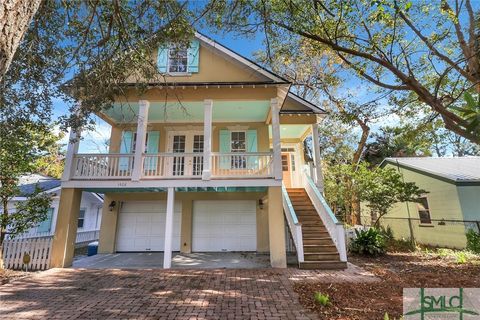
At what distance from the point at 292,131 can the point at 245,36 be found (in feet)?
19.6

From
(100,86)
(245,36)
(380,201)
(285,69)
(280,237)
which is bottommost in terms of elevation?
(280,237)

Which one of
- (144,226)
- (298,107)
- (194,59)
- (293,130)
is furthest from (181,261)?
(298,107)

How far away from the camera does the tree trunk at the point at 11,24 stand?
1797 mm

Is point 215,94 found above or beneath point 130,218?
above

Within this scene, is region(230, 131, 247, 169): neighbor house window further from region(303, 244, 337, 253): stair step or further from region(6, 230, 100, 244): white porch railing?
region(6, 230, 100, 244): white porch railing

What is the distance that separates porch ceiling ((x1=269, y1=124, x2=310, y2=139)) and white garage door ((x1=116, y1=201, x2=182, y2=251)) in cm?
584

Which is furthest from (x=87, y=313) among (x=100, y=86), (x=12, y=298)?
(x=100, y=86)

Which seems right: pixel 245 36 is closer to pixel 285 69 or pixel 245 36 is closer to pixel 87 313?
pixel 87 313

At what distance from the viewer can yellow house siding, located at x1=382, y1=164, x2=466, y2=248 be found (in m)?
11.6

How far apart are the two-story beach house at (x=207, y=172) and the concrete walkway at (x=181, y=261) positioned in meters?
0.54

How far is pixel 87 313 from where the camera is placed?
454 centimetres

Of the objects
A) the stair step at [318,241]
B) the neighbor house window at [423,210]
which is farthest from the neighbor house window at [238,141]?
the neighbor house window at [423,210]

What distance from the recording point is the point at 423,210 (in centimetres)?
1400

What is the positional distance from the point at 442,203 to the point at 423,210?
1.45m
